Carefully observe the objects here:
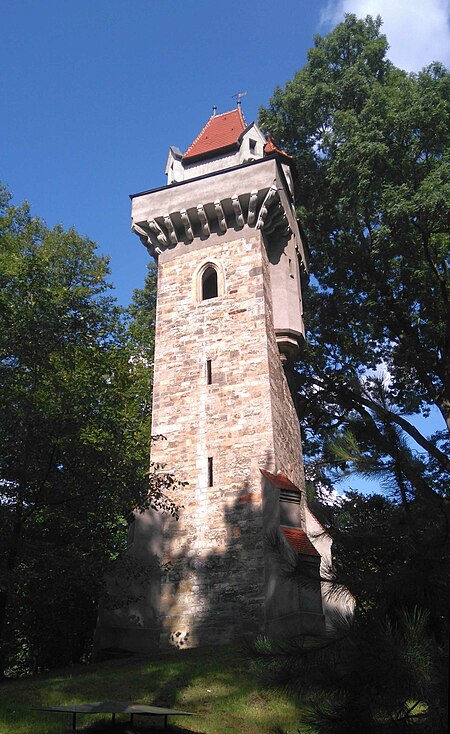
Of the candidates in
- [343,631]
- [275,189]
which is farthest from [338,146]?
[343,631]

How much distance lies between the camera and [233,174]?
63.3 feet

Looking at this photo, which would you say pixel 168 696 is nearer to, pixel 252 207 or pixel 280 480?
pixel 280 480

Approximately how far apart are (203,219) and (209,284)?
186 cm

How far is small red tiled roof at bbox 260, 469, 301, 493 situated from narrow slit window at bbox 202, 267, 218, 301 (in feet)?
19.9

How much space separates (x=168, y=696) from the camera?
33.0 feet

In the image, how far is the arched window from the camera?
19031 millimetres

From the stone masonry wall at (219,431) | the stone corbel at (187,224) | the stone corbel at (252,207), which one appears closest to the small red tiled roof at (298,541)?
the stone masonry wall at (219,431)

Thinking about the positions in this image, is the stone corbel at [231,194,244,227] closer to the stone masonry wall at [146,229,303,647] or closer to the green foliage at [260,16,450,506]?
the stone masonry wall at [146,229,303,647]

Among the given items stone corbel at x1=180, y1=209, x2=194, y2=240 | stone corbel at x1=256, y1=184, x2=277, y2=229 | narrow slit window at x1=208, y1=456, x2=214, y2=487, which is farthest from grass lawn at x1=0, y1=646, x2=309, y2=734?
stone corbel at x1=180, y1=209, x2=194, y2=240

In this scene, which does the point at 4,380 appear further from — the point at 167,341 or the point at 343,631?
the point at 343,631

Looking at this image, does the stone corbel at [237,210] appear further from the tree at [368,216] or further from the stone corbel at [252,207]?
the tree at [368,216]

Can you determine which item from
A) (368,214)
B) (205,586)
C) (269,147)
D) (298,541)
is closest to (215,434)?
(205,586)

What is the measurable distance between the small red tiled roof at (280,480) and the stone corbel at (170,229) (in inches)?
313

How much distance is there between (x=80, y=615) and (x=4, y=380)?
21.8ft
